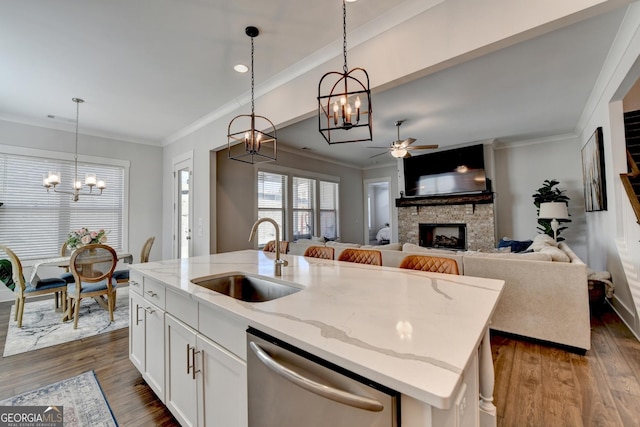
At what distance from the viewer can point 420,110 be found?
4.02 meters

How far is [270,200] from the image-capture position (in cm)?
565

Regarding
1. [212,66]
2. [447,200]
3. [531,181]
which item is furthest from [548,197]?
[212,66]

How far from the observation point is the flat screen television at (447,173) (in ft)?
18.8

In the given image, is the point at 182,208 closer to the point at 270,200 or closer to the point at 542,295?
the point at 270,200

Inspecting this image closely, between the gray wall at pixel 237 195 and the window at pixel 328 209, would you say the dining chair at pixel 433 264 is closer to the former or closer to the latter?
the gray wall at pixel 237 195

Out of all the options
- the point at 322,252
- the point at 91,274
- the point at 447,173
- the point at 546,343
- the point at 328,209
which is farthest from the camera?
the point at 328,209

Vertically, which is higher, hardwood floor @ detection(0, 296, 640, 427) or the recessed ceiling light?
the recessed ceiling light

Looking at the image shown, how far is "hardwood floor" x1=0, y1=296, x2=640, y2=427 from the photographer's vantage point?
5.57 feet

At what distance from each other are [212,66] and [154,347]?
8.92 ft

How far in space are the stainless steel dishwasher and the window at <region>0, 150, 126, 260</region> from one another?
535cm

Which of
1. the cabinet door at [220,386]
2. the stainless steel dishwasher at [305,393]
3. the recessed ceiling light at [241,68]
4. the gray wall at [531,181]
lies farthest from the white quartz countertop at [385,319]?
the gray wall at [531,181]

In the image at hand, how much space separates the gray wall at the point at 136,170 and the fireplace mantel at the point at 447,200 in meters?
5.52

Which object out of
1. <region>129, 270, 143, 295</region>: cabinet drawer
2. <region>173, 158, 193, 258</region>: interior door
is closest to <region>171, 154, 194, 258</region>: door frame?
<region>173, 158, 193, 258</region>: interior door

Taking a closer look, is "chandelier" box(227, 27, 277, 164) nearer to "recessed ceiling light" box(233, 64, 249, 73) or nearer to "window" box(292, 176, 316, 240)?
"recessed ceiling light" box(233, 64, 249, 73)
